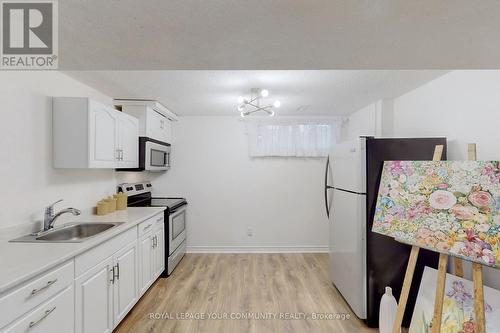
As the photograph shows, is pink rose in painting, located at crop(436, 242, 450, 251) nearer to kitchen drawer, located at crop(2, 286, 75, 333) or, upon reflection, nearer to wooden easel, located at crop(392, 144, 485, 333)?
wooden easel, located at crop(392, 144, 485, 333)

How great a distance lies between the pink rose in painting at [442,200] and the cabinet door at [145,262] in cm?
254

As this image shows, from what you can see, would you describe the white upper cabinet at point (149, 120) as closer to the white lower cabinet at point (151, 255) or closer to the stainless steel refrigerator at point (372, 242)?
the white lower cabinet at point (151, 255)

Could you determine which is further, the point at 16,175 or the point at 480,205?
the point at 16,175

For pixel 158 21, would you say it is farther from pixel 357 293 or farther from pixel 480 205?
A: pixel 357 293

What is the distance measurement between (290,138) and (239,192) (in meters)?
1.24

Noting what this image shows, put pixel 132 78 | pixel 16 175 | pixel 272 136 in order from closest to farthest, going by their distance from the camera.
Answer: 1. pixel 16 175
2. pixel 132 78
3. pixel 272 136

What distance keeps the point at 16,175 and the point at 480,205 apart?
3.08 m

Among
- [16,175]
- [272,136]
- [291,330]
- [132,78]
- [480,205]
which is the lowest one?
[291,330]

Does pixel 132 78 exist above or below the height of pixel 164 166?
above

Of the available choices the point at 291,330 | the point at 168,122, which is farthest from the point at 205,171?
the point at 291,330

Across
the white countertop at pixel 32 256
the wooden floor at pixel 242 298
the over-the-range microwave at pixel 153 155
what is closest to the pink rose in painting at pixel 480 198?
the wooden floor at pixel 242 298

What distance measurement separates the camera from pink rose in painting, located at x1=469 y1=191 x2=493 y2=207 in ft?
4.38

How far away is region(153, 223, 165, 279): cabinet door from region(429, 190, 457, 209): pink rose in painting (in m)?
2.69

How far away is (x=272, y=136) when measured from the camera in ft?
13.2
